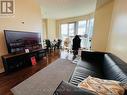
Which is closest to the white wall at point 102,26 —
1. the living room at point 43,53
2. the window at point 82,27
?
the living room at point 43,53

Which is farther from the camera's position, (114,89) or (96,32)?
(96,32)

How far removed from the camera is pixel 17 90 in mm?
1794

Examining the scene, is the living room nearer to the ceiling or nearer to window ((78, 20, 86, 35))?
the ceiling

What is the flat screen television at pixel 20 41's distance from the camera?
104 inches

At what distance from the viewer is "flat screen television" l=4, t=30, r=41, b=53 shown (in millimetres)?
2634

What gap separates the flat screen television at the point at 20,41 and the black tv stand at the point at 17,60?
0.80ft

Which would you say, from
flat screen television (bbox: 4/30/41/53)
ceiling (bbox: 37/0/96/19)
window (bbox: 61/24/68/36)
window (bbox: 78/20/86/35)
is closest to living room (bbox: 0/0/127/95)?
flat screen television (bbox: 4/30/41/53)

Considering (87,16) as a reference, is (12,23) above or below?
below

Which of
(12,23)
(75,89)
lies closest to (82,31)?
(12,23)

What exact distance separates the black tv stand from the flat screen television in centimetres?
24

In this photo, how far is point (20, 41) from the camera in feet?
9.87

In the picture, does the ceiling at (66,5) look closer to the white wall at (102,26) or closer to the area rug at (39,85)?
the white wall at (102,26)

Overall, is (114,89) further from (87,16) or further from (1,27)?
(87,16)

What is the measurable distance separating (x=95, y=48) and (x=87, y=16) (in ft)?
11.0
